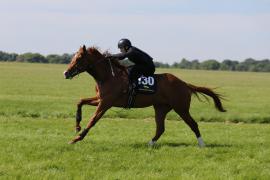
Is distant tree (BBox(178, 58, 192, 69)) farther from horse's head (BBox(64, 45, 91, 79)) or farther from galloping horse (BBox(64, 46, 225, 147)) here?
horse's head (BBox(64, 45, 91, 79))

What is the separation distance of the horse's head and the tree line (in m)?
150

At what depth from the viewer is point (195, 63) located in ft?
630

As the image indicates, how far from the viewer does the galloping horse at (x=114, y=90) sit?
12125mm

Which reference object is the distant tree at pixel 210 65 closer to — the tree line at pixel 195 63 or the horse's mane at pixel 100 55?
the tree line at pixel 195 63

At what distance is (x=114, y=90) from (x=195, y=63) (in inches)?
7148

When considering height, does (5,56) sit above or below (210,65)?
above

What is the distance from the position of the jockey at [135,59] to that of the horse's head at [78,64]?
69cm

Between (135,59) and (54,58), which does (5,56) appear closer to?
(54,58)

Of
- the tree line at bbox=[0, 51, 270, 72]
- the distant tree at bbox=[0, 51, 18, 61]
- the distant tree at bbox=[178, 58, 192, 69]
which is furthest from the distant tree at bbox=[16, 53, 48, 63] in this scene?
the distant tree at bbox=[178, 58, 192, 69]

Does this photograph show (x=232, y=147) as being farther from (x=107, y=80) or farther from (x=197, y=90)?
(x=107, y=80)

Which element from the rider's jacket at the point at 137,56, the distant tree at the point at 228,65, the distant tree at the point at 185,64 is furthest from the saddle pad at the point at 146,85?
the distant tree at the point at 185,64

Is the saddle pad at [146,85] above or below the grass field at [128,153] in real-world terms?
above

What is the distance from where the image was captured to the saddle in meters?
12.5

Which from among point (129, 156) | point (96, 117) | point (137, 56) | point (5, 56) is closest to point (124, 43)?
point (137, 56)
